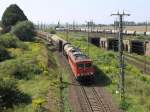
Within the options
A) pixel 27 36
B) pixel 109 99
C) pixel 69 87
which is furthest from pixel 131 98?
pixel 27 36

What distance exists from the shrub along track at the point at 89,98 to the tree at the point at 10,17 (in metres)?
64.5

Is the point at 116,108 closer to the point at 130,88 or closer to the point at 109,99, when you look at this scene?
the point at 109,99

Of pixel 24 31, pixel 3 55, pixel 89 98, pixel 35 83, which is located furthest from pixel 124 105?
pixel 24 31

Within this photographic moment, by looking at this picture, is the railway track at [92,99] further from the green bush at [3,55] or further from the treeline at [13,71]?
the green bush at [3,55]

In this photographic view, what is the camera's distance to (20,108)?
33.4 metres

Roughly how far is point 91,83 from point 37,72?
316 inches

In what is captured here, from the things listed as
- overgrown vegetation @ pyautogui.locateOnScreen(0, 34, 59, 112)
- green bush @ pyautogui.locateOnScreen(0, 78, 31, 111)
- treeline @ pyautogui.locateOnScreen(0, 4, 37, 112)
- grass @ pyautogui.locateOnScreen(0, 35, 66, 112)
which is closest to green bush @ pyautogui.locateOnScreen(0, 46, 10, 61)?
treeline @ pyautogui.locateOnScreen(0, 4, 37, 112)

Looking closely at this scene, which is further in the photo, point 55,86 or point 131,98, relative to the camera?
point 55,86

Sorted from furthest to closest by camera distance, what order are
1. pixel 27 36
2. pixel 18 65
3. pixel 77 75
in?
1. pixel 27 36
2. pixel 18 65
3. pixel 77 75

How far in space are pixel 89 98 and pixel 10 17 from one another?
247 ft

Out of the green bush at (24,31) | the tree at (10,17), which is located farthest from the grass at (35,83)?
the tree at (10,17)

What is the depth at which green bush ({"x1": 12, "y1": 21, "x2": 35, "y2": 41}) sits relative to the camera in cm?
9850

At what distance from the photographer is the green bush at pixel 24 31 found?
98.5 m

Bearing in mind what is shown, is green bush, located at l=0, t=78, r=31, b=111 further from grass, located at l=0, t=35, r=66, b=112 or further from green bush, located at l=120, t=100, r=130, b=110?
green bush, located at l=120, t=100, r=130, b=110
